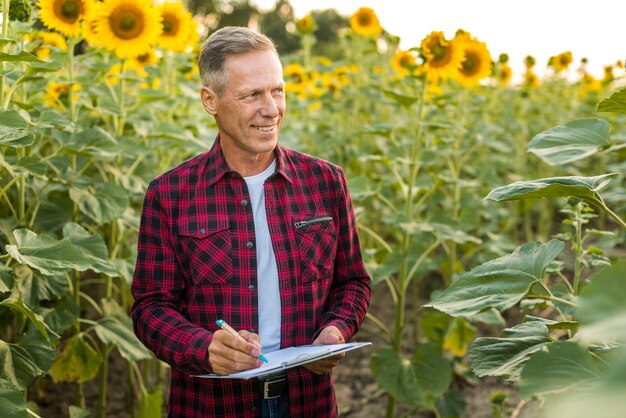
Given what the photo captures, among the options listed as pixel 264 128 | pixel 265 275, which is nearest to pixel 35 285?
pixel 265 275

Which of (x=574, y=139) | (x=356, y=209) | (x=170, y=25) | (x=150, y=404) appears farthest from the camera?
(x=170, y=25)

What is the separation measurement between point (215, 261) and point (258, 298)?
136 mm

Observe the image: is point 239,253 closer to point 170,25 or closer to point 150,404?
point 150,404

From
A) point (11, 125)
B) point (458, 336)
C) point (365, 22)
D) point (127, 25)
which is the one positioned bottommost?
point (458, 336)

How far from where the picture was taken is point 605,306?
754 millimetres

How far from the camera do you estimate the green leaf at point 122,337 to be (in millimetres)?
2480

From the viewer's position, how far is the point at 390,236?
5344 mm

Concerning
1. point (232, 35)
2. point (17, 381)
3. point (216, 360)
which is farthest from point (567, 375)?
point (17, 381)

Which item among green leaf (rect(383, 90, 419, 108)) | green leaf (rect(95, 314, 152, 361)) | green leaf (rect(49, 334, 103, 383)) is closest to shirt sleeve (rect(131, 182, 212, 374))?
green leaf (rect(95, 314, 152, 361))

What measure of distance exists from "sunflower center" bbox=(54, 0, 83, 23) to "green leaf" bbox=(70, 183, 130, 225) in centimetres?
60

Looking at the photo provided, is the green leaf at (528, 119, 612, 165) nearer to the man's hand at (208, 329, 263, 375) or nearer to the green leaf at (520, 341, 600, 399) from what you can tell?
the green leaf at (520, 341, 600, 399)

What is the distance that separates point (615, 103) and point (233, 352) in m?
0.90

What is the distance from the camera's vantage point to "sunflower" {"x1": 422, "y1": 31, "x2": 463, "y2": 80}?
311cm

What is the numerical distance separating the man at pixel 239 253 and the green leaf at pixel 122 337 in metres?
0.64
